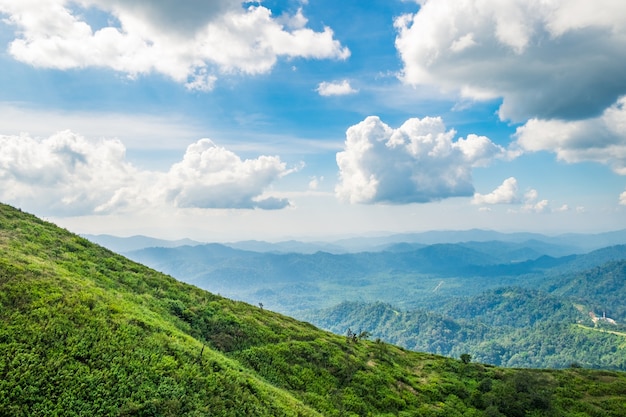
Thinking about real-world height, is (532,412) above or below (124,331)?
below

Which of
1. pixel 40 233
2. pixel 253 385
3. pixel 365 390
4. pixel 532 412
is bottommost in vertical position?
pixel 532 412

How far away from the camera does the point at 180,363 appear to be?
55.1 ft

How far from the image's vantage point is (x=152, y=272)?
37.1m

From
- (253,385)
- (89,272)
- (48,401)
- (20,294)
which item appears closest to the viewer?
(48,401)

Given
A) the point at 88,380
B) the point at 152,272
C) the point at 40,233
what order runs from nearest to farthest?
the point at 88,380, the point at 40,233, the point at 152,272

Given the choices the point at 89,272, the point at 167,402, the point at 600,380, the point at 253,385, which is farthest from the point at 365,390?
the point at 600,380

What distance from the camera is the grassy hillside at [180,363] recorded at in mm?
13547

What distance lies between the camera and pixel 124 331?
16.7m

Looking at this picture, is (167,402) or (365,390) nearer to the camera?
(167,402)

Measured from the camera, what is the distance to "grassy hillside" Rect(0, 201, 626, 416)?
13.5 m

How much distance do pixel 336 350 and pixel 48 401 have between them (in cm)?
2501

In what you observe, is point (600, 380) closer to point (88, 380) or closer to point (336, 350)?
point (336, 350)

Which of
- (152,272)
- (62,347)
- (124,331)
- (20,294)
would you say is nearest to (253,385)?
(124,331)

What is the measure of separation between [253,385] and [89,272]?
623 inches
